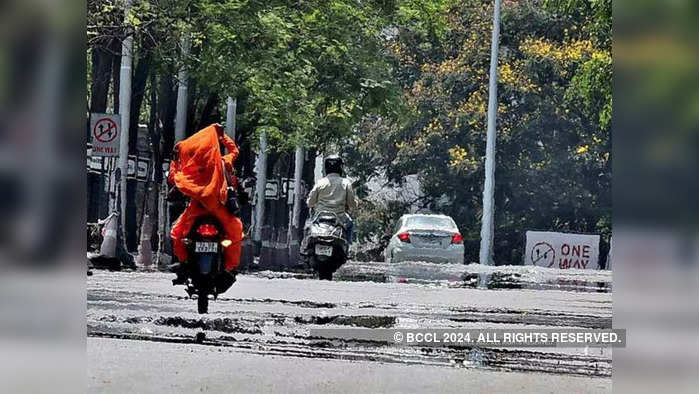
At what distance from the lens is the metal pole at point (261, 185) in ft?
20.8

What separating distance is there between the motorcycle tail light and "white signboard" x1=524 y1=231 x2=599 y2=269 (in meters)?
1.74

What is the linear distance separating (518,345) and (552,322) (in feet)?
0.75

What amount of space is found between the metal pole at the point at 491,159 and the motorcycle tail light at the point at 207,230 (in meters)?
1.63

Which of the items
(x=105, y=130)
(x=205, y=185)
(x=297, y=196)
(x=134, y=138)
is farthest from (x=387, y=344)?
(x=105, y=130)

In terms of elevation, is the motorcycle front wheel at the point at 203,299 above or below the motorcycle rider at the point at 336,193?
below

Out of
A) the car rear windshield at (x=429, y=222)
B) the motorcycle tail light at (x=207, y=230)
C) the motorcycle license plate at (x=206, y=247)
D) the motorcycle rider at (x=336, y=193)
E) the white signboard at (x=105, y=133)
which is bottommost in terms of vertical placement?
the motorcycle license plate at (x=206, y=247)

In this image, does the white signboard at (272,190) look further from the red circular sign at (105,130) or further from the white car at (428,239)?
the red circular sign at (105,130)

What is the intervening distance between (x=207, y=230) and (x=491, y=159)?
1.72 meters

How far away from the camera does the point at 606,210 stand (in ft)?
18.7

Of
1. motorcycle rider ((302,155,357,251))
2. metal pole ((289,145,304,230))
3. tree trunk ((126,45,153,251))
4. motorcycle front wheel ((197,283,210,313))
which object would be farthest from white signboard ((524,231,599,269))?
tree trunk ((126,45,153,251))

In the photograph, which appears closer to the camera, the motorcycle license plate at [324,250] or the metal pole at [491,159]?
the metal pole at [491,159]

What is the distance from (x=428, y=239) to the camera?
5.87m
